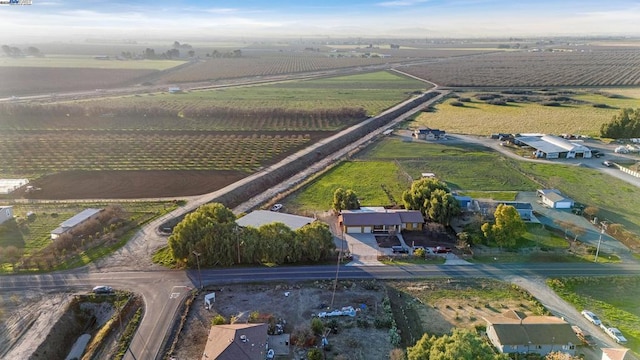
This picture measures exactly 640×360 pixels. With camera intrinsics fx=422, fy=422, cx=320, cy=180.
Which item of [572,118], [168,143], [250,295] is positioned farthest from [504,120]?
[250,295]

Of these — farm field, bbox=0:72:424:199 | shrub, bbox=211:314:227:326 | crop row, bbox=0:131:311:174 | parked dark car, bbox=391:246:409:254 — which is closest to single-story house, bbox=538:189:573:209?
parked dark car, bbox=391:246:409:254

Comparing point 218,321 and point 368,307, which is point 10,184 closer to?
point 218,321

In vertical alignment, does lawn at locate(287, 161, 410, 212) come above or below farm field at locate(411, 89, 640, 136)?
below

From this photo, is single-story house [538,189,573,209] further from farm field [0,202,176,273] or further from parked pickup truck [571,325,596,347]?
farm field [0,202,176,273]

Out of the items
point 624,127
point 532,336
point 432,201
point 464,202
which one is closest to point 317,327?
→ point 532,336

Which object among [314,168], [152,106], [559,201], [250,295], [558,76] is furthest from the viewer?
[558,76]

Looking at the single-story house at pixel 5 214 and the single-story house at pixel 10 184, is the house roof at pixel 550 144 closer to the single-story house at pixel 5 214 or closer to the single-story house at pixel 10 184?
the single-story house at pixel 5 214

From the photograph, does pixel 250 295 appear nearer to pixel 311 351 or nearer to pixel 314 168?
pixel 311 351
